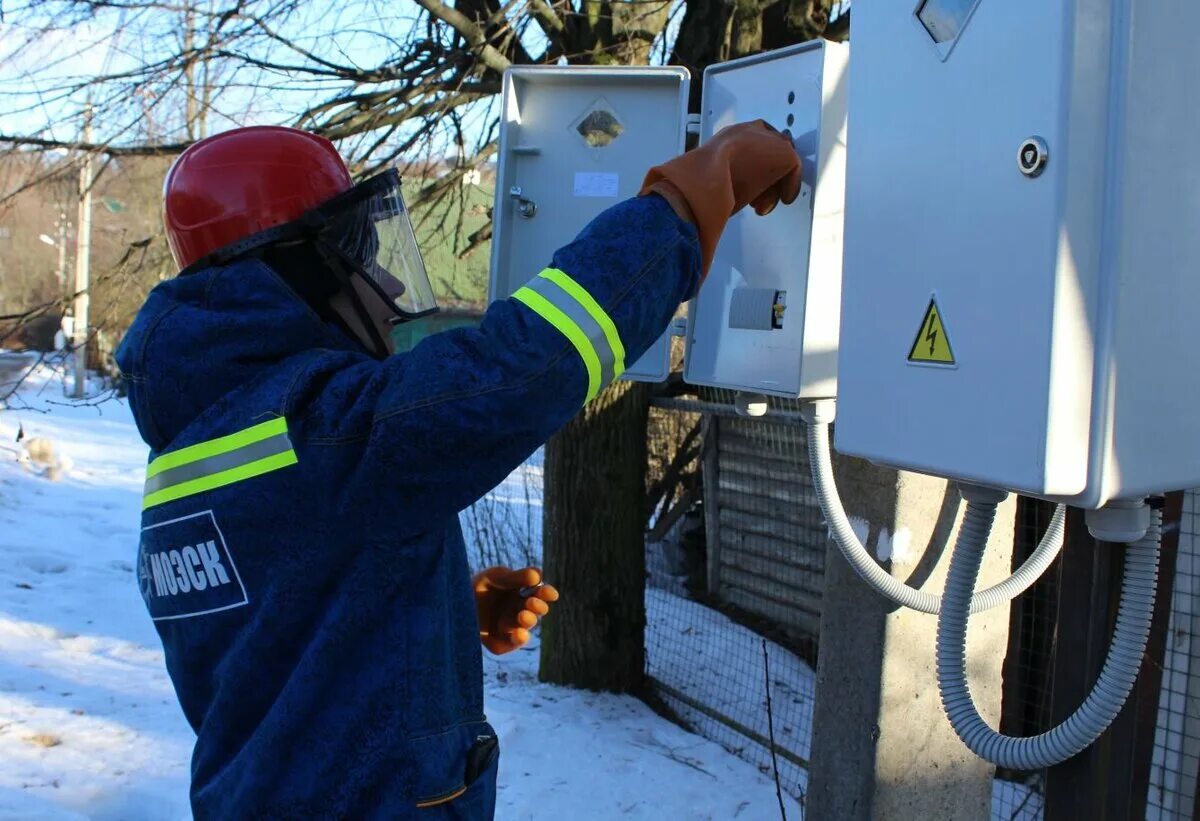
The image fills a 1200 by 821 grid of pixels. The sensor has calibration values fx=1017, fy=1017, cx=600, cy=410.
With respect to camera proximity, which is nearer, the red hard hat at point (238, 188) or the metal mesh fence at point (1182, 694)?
the red hard hat at point (238, 188)

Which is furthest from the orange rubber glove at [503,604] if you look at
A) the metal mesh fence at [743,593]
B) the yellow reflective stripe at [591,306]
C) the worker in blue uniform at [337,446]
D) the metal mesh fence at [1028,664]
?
the metal mesh fence at [743,593]

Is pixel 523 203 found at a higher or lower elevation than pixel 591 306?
higher

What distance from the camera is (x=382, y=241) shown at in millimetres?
1756

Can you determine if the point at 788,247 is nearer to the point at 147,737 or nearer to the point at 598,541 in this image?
the point at 598,541

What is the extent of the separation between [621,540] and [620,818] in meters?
1.56

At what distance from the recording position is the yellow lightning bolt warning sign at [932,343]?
1.40 m

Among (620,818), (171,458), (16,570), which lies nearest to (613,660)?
(620,818)

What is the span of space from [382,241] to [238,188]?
0.81 feet

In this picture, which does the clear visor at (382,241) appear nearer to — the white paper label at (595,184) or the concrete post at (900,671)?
the white paper label at (595,184)

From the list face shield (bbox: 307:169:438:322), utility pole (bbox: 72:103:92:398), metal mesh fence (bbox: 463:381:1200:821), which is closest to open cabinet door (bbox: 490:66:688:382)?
face shield (bbox: 307:169:438:322)

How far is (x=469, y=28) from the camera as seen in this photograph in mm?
4645

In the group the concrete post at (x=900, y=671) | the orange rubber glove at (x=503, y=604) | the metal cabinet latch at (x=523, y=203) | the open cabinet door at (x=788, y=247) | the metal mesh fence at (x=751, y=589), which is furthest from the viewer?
the metal mesh fence at (x=751, y=589)

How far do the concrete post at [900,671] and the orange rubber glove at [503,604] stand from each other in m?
0.73

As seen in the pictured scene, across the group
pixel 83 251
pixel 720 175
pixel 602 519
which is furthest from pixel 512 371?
pixel 83 251
